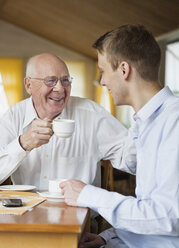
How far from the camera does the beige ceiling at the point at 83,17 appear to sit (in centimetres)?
705

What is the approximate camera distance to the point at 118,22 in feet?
27.5

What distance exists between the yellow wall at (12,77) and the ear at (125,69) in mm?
11296

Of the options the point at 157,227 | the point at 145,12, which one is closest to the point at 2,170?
the point at 157,227

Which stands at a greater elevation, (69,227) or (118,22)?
(118,22)

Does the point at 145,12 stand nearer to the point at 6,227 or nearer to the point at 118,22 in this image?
the point at 118,22

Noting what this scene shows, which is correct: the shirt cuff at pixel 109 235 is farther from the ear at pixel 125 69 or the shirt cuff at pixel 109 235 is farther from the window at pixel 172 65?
the window at pixel 172 65

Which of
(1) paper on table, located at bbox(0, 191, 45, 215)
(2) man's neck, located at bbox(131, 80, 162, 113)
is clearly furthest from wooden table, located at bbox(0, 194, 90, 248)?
(2) man's neck, located at bbox(131, 80, 162, 113)

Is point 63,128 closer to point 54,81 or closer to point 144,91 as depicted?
point 144,91

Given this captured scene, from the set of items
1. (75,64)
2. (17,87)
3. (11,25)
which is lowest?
(17,87)

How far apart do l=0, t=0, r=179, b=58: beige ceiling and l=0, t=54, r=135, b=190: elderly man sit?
14.0 ft

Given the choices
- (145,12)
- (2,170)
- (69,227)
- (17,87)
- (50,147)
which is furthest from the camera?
(17,87)

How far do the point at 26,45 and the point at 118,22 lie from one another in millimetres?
5343

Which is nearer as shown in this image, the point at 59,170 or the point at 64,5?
the point at 59,170

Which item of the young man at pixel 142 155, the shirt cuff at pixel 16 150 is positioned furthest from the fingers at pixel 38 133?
the young man at pixel 142 155
